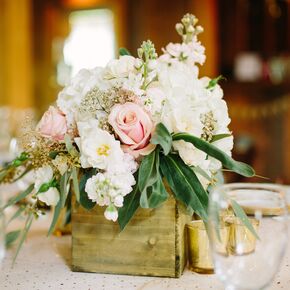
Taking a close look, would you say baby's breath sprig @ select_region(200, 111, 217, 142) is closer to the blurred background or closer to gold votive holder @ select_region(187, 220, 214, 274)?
gold votive holder @ select_region(187, 220, 214, 274)

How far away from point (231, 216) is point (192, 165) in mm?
131

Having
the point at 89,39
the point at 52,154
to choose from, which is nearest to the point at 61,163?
the point at 52,154

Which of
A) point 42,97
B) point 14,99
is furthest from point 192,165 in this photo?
point 42,97

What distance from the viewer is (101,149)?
81cm

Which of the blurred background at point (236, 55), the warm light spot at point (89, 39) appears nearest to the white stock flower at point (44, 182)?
the blurred background at point (236, 55)

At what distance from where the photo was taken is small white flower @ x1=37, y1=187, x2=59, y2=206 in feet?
2.84

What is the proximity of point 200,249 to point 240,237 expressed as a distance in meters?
0.16

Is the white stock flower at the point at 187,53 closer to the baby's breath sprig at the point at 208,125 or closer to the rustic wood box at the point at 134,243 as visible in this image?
the baby's breath sprig at the point at 208,125

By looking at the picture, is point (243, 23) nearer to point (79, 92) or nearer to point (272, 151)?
point (272, 151)

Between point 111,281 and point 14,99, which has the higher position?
point 111,281

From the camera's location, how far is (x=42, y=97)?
6.47 meters

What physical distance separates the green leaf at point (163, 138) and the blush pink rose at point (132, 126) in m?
0.03

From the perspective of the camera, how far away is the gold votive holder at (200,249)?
0.89 m

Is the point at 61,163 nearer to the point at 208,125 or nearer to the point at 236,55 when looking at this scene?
the point at 208,125
